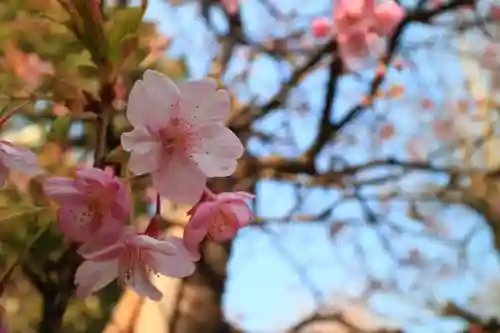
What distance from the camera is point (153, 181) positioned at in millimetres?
500

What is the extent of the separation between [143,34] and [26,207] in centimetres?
31

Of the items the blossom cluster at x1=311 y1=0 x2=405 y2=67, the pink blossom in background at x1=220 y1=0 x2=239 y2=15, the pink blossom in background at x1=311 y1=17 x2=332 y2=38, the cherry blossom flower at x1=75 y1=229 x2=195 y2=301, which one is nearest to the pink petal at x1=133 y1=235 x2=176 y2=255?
the cherry blossom flower at x1=75 y1=229 x2=195 y2=301

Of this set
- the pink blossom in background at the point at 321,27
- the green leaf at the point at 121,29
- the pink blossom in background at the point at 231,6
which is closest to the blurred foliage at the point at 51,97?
the green leaf at the point at 121,29

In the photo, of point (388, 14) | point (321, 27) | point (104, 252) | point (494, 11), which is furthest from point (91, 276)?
point (494, 11)

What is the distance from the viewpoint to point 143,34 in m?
0.81

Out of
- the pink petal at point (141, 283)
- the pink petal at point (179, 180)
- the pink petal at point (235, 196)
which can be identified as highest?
the pink petal at point (179, 180)

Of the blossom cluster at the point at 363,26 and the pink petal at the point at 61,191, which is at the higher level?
the pink petal at the point at 61,191

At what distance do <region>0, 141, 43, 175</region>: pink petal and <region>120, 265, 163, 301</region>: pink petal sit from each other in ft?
0.35

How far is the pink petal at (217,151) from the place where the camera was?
505 millimetres

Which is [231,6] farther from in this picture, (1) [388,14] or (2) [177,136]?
(2) [177,136]

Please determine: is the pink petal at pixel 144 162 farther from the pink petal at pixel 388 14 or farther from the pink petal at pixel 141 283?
the pink petal at pixel 388 14

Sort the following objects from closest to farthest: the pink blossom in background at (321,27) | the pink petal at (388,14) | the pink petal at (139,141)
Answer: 1. the pink petal at (139,141)
2. the pink petal at (388,14)
3. the pink blossom in background at (321,27)

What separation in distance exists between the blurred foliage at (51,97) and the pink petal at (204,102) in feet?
0.19

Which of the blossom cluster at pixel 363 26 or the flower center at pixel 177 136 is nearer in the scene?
the flower center at pixel 177 136
